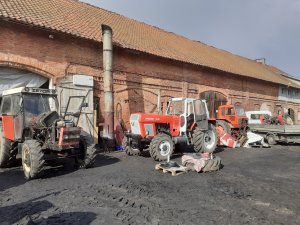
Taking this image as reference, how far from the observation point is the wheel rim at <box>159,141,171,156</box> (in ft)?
31.4

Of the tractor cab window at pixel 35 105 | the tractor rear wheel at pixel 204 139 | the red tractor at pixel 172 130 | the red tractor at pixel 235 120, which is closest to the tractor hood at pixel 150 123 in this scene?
the red tractor at pixel 172 130

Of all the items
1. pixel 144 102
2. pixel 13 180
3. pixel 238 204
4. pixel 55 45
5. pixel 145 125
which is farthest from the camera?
pixel 144 102

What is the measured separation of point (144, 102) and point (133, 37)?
3.90 meters

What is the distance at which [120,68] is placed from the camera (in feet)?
47.8

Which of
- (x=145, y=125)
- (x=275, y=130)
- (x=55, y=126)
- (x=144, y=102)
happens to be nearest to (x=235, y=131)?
(x=275, y=130)

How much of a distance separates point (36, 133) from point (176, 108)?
535 cm

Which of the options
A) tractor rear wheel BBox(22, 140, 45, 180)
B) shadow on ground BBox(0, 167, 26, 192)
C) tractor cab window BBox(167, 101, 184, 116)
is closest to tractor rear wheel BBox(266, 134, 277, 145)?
tractor cab window BBox(167, 101, 184, 116)

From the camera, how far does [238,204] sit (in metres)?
5.18

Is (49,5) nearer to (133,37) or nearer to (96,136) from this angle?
(133,37)

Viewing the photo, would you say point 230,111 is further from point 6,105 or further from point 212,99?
point 6,105

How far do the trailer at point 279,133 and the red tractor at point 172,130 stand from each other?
18.6ft

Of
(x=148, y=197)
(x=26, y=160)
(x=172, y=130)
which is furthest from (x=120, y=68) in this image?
(x=148, y=197)

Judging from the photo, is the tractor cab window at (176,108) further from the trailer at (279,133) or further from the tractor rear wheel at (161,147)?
the trailer at (279,133)

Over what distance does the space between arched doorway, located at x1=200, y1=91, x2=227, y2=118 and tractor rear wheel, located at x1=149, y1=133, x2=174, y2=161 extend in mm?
10375
